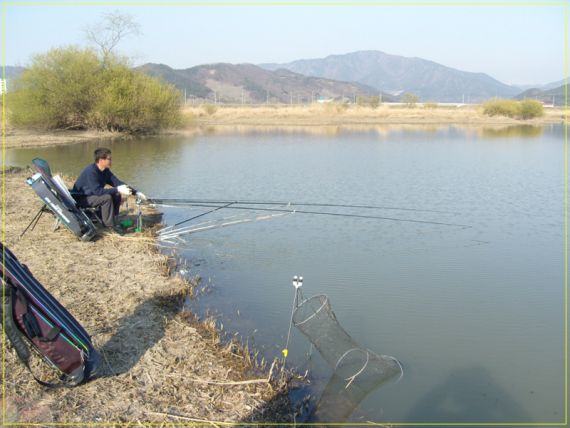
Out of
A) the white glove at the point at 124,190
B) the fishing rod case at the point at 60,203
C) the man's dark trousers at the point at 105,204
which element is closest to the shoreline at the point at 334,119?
the man's dark trousers at the point at 105,204

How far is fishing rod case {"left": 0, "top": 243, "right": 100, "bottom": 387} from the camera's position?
150 inches

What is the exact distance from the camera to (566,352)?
606cm

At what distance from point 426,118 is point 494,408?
5281 cm

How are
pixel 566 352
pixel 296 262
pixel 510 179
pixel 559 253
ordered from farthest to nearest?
pixel 510 179 → pixel 559 253 → pixel 296 262 → pixel 566 352

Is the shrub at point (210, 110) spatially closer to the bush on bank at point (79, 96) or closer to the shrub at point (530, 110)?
the bush on bank at point (79, 96)

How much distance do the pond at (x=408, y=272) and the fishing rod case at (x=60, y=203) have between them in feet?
5.26

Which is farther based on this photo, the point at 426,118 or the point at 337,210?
the point at 426,118

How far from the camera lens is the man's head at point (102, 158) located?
856 centimetres

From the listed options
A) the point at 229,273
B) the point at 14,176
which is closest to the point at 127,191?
the point at 229,273

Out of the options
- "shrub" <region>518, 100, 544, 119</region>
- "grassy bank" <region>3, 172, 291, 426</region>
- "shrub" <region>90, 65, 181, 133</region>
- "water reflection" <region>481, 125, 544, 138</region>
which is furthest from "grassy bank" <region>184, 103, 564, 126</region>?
"grassy bank" <region>3, 172, 291, 426</region>

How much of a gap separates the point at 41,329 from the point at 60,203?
13.1 ft

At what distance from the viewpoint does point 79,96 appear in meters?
31.0

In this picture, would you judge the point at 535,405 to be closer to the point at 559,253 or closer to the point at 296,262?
the point at 296,262

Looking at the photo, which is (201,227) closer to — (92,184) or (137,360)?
(92,184)
